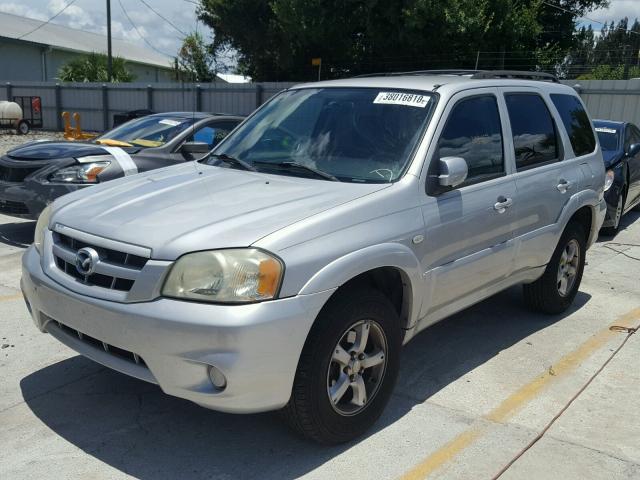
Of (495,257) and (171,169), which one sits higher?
(171,169)

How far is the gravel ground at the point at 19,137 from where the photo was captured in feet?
64.1

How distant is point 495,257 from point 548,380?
2.88 ft

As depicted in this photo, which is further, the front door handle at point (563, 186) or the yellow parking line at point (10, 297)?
the yellow parking line at point (10, 297)

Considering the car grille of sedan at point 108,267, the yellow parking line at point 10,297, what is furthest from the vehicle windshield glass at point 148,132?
the car grille of sedan at point 108,267

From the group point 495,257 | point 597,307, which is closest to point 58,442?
point 495,257

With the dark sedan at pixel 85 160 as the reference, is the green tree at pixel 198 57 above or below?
above

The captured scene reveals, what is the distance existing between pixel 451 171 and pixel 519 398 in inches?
58.6

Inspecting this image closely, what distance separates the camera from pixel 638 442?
358 cm

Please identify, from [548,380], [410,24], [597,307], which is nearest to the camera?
[548,380]

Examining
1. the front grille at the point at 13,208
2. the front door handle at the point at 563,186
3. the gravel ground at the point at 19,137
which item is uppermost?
the front door handle at the point at 563,186

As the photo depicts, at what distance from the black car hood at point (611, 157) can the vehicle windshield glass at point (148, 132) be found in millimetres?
5522

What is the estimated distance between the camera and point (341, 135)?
13.5 ft

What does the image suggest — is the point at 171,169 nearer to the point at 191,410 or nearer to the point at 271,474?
the point at 191,410

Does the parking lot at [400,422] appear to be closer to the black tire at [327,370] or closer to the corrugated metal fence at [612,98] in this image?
the black tire at [327,370]
